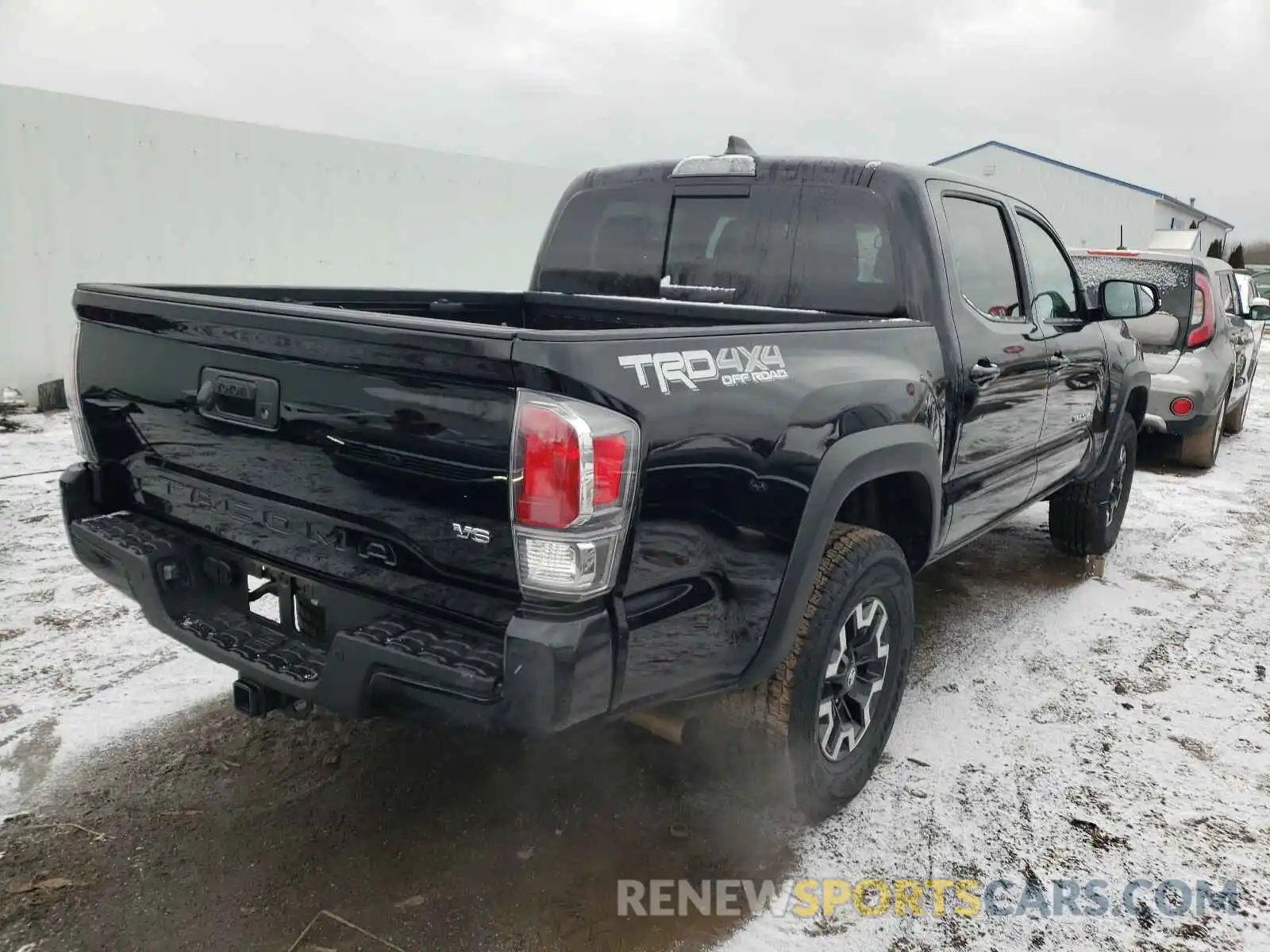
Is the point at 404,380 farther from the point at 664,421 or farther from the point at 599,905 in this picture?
the point at 599,905

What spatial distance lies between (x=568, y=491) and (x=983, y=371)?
2.02m

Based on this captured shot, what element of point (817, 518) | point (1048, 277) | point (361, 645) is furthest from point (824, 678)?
point (1048, 277)

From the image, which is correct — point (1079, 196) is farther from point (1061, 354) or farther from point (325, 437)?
point (325, 437)

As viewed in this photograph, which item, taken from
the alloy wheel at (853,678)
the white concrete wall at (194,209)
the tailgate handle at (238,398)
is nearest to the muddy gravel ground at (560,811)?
the alloy wheel at (853,678)

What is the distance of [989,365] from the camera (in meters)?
3.39

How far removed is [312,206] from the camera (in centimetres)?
1073

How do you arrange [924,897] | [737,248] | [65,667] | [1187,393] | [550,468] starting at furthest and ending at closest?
1. [1187,393]
2. [65,667]
3. [737,248]
4. [924,897]
5. [550,468]

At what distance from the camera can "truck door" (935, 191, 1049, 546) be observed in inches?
130

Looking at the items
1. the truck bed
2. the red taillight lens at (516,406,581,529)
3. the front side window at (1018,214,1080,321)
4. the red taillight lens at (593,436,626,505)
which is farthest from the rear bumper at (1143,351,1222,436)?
the red taillight lens at (516,406,581,529)

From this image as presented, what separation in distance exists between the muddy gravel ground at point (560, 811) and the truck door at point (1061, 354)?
34.5 inches

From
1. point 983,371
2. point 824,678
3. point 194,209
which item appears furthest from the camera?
point 194,209

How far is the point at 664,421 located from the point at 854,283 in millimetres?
1458

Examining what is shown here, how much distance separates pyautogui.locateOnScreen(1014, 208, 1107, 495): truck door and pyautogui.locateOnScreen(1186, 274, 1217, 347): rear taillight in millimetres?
3466

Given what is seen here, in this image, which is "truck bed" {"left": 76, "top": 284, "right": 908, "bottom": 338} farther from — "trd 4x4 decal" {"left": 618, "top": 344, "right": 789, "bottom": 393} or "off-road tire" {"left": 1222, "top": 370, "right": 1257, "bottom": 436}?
"off-road tire" {"left": 1222, "top": 370, "right": 1257, "bottom": 436}
